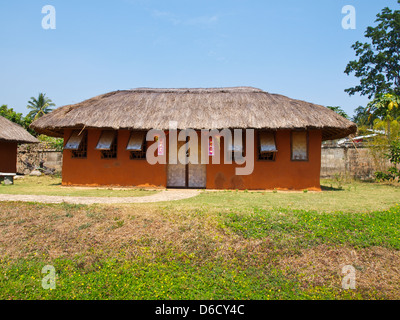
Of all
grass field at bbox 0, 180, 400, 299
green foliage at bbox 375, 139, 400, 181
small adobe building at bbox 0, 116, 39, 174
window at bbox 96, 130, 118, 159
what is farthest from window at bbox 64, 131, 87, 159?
green foliage at bbox 375, 139, 400, 181

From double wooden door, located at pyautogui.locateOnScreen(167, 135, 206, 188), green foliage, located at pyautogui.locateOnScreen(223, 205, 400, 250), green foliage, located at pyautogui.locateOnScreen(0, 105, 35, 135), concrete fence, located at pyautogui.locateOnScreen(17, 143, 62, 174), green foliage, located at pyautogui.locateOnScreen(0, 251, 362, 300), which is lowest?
green foliage, located at pyautogui.locateOnScreen(0, 251, 362, 300)

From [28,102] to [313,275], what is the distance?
42.7 metres

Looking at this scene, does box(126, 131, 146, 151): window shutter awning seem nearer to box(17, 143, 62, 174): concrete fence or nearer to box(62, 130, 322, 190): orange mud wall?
box(62, 130, 322, 190): orange mud wall

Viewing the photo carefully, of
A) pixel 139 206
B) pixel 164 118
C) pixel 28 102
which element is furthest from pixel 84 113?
pixel 28 102

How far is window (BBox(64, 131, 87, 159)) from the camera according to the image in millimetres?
11883

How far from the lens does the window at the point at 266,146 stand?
1108 cm

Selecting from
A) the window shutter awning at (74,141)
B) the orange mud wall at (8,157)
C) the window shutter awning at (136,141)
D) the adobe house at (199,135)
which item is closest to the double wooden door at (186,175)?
the adobe house at (199,135)

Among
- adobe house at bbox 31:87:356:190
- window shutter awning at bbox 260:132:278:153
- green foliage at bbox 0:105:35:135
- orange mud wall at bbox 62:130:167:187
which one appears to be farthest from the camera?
green foliage at bbox 0:105:35:135

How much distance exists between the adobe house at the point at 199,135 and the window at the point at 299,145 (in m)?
0.03

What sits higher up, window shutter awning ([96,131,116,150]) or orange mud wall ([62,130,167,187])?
window shutter awning ([96,131,116,150])

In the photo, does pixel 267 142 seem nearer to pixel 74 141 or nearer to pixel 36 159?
pixel 74 141

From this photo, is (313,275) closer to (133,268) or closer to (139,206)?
(133,268)

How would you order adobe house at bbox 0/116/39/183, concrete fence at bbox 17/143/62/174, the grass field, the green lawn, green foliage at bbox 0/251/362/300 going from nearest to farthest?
green foliage at bbox 0/251/362/300 → the grass field → the green lawn → adobe house at bbox 0/116/39/183 → concrete fence at bbox 17/143/62/174

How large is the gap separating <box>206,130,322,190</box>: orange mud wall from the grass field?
180 inches
